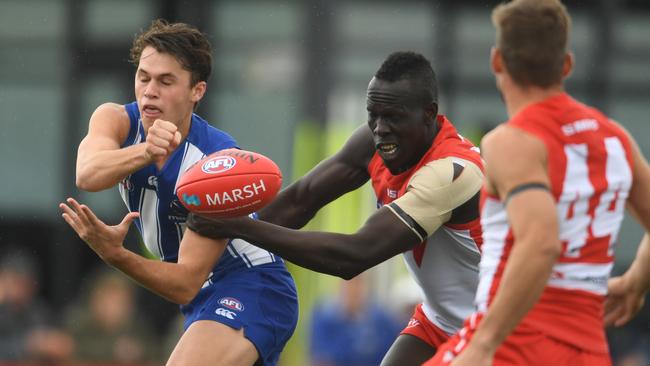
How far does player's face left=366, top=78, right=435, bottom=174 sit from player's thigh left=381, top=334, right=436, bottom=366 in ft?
3.09

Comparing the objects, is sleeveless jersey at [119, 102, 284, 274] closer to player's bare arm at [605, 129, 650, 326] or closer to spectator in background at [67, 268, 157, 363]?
player's bare arm at [605, 129, 650, 326]

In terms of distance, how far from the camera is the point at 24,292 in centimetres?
1196

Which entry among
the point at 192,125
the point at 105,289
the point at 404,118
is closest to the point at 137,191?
the point at 192,125

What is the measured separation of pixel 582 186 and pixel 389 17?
35.4 feet

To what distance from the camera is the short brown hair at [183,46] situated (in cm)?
627

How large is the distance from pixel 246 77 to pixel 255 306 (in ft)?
29.6

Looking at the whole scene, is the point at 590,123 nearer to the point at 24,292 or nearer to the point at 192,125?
the point at 192,125

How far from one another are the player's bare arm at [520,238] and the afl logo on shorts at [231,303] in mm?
2034

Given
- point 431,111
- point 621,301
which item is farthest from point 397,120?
point 621,301

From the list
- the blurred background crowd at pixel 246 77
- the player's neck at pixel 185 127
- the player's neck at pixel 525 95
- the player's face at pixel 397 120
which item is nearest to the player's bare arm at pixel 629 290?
the player's neck at pixel 525 95

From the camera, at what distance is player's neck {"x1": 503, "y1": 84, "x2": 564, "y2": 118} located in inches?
185

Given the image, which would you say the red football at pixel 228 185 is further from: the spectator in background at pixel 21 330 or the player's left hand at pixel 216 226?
the spectator in background at pixel 21 330

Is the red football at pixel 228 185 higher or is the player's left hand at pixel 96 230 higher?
the red football at pixel 228 185

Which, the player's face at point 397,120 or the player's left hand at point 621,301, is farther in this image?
the player's face at point 397,120
